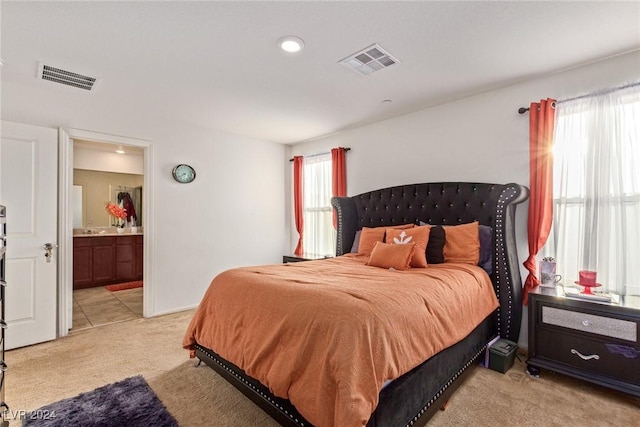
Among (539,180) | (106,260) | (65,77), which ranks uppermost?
(65,77)

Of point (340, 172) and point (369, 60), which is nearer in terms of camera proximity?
point (369, 60)

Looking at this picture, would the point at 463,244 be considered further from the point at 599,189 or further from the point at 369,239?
the point at 599,189

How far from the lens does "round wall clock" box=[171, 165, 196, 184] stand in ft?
13.4

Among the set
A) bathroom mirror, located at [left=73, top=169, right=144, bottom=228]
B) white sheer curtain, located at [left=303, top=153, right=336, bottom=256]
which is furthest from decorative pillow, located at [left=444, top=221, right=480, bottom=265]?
bathroom mirror, located at [left=73, top=169, right=144, bottom=228]

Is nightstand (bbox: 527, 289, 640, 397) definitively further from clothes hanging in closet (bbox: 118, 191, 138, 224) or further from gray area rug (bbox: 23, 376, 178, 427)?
clothes hanging in closet (bbox: 118, 191, 138, 224)

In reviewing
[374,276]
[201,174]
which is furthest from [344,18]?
[201,174]

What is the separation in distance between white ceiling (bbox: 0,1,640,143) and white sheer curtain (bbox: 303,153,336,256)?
156 cm

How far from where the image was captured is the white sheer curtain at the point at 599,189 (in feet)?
7.84

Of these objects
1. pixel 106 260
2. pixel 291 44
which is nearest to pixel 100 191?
pixel 106 260

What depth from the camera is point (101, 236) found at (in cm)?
558

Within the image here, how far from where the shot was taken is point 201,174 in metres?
4.39

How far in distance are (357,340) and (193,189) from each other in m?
3.61

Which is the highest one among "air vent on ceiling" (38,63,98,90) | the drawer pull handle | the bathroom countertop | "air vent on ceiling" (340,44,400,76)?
"air vent on ceiling" (340,44,400,76)

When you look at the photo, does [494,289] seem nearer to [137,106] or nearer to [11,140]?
[137,106]
